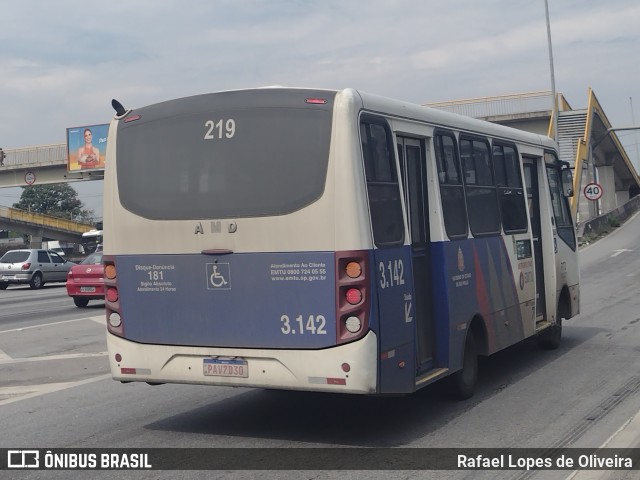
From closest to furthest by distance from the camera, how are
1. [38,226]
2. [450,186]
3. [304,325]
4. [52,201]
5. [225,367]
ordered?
[304,325]
[225,367]
[450,186]
[38,226]
[52,201]

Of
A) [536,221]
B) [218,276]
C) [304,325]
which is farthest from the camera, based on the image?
[536,221]

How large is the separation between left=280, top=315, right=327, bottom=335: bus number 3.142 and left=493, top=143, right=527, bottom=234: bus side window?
397cm

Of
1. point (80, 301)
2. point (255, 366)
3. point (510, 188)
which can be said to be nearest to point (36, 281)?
point (80, 301)

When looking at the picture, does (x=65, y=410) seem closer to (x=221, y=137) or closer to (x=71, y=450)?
(x=71, y=450)

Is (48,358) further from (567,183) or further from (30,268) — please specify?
(30,268)

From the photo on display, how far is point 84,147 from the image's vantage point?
6253 cm

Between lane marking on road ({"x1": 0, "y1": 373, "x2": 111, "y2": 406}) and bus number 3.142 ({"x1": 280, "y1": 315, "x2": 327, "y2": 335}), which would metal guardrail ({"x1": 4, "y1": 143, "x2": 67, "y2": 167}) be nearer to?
lane marking on road ({"x1": 0, "y1": 373, "x2": 111, "y2": 406})

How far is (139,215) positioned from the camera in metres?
7.97

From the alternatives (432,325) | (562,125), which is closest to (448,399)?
(432,325)

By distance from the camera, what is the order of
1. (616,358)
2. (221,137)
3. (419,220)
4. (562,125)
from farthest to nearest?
1. (562,125)
2. (616,358)
3. (419,220)
4. (221,137)

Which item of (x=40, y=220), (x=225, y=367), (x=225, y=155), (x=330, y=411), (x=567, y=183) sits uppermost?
(x=40, y=220)

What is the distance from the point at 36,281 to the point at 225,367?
3103 cm

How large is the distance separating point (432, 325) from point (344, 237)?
185 centimetres

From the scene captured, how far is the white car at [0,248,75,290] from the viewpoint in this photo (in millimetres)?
35969
